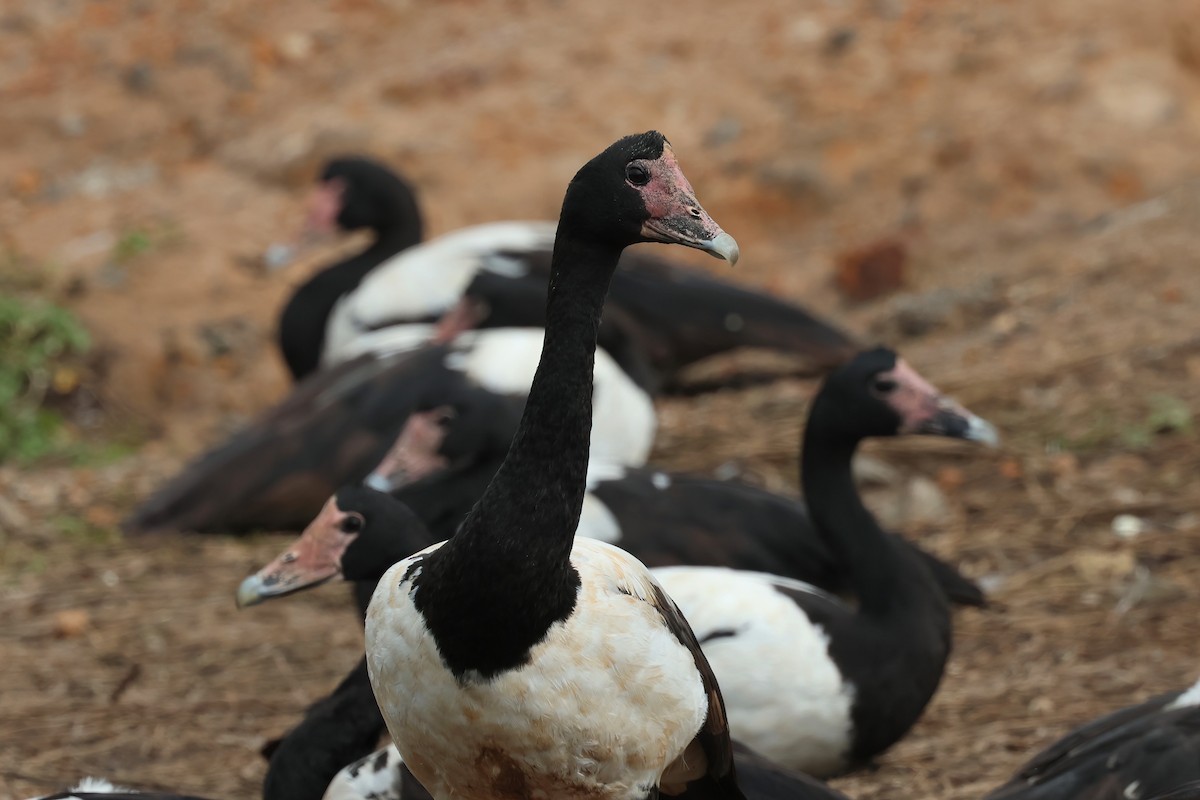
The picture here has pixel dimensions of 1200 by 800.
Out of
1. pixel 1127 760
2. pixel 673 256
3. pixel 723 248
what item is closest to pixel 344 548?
pixel 723 248

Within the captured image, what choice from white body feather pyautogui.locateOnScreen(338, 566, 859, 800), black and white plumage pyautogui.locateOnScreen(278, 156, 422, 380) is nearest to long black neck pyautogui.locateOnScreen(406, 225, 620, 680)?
white body feather pyautogui.locateOnScreen(338, 566, 859, 800)

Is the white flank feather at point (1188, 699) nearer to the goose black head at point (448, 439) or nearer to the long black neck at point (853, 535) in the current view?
the long black neck at point (853, 535)

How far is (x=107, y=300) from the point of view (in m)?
8.48

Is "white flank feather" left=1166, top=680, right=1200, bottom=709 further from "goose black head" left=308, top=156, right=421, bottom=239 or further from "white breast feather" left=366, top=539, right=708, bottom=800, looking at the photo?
"goose black head" left=308, top=156, right=421, bottom=239

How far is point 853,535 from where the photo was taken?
478 centimetres

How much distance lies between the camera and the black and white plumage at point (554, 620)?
3.01 meters

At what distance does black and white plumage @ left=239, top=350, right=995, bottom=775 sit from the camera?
413 centimetres

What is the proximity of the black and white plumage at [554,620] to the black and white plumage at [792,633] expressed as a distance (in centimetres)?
95

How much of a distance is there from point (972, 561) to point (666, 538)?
52.8 inches

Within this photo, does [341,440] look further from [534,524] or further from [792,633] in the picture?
[534,524]

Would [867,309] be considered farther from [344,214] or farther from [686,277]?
[344,214]

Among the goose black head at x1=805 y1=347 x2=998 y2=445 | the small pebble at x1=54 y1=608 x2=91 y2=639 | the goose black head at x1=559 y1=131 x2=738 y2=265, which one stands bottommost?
the small pebble at x1=54 y1=608 x2=91 y2=639

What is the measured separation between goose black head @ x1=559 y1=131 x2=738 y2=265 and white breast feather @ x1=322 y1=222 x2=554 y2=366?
169 inches

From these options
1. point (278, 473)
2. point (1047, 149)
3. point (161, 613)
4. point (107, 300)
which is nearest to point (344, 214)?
point (107, 300)
